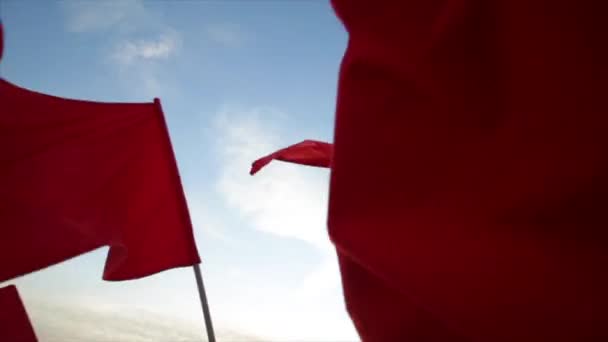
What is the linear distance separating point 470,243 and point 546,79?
137cm

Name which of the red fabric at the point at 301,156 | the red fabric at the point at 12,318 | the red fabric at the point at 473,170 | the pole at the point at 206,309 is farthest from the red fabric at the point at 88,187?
the red fabric at the point at 473,170

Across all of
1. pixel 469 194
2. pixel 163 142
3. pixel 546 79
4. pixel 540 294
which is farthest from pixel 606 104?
pixel 163 142

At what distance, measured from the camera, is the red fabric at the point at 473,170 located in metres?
3.53

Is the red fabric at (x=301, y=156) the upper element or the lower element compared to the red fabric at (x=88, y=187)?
upper

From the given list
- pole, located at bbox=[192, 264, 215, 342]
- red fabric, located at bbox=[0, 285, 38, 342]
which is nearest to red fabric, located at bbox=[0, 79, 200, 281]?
red fabric, located at bbox=[0, 285, 38, 342]

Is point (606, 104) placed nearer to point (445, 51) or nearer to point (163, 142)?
point (445, 51)

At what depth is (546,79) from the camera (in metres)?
3.79

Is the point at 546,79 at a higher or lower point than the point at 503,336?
higher

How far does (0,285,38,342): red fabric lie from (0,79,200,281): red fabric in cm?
26

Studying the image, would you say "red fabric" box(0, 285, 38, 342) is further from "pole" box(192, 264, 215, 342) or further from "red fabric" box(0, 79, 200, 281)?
"pole" box(192, 264, 215, 342)

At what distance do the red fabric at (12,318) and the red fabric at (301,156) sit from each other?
3.15 m

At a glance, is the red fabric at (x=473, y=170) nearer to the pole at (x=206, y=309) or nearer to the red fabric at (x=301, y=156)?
the red fabric at (x=301, y=156)

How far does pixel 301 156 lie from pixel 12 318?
153 inches

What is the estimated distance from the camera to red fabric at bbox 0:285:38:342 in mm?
5773
